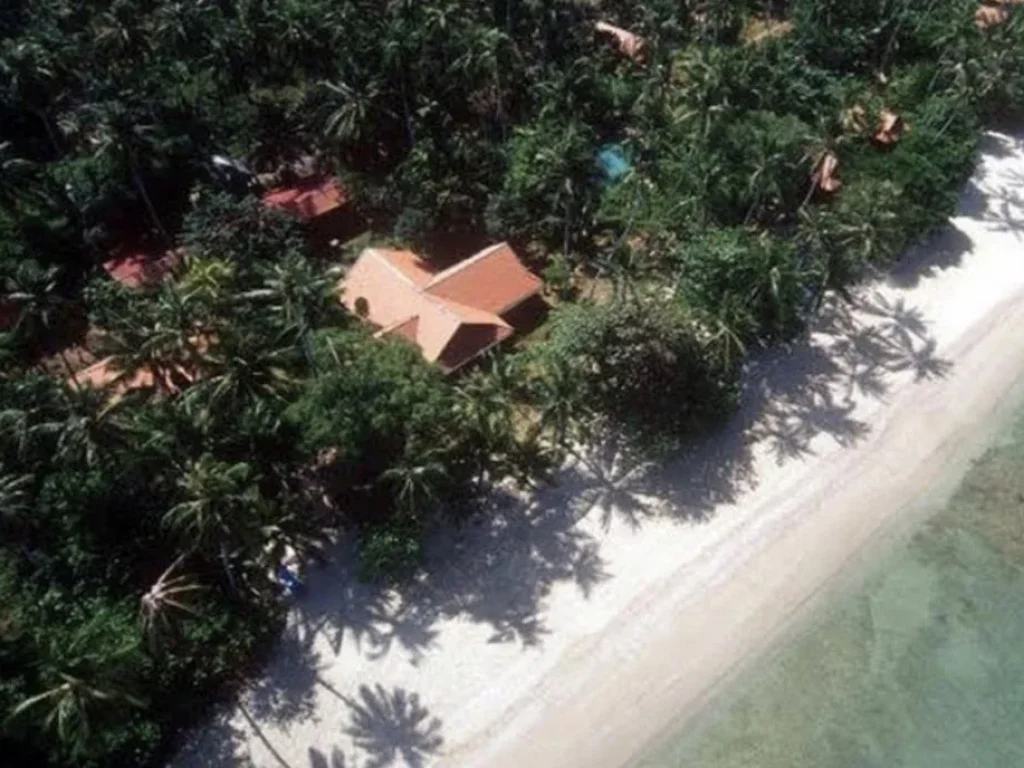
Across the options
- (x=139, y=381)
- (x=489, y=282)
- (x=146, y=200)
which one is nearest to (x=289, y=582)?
(x=139, y=381)

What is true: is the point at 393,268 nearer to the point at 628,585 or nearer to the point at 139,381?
the point at 139,381

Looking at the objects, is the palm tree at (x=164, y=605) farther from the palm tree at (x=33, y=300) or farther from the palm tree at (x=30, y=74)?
the palm tree at (x=30, y=74)

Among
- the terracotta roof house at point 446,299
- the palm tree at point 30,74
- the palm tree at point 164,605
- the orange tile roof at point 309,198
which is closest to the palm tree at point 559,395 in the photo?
the terracotta roof house at point 446,299

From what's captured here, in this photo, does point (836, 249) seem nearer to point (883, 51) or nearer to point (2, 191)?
point (883, 51)

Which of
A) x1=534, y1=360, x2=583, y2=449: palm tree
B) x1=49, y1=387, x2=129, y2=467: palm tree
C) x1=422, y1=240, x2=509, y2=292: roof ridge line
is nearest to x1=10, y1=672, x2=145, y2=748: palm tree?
x1=49, y1=387, x2=129, y2=467: palm tree

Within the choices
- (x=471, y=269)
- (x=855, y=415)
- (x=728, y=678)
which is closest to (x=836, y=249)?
(x=855, y=415)
